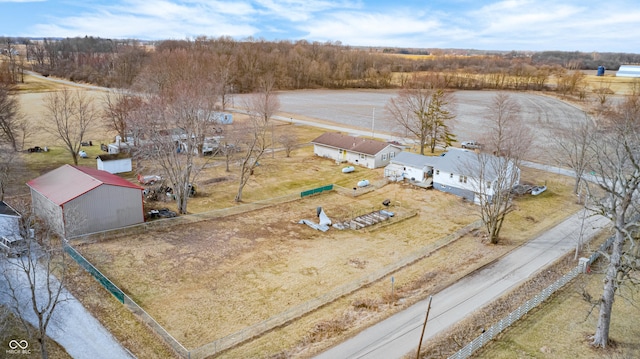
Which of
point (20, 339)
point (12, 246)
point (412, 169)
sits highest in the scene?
point (412, 169)

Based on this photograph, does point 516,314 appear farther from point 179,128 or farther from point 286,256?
point 179,128

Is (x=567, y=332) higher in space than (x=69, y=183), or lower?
lower

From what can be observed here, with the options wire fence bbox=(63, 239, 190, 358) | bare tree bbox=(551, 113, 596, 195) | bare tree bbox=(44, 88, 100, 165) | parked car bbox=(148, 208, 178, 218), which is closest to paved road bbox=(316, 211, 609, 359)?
bare tree bbox=(551, 113, 596, 195)

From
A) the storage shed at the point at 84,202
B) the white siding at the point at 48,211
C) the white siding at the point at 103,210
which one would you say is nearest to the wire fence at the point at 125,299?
the white siding at the point at 103,210

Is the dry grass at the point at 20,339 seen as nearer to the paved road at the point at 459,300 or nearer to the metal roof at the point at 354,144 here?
the paved road at the point at 459,300

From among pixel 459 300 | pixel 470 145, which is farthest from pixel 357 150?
pixel 459 300

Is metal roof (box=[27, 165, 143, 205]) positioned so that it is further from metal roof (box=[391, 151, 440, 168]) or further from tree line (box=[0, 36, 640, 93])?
tree line (box=[0, 36, 640, 93])
